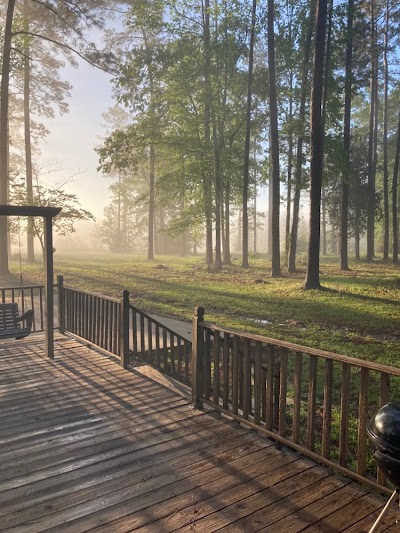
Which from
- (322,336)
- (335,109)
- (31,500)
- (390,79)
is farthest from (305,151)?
(31,500)

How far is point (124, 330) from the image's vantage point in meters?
5.70

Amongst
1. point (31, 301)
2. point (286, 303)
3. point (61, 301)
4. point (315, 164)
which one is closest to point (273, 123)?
point (315, 164)

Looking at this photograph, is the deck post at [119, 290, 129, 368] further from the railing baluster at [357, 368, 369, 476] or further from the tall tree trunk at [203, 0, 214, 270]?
the tall tree trunk at [203, 0, 214, 270]

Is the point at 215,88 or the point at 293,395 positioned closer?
the point at 293,395

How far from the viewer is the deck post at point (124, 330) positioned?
562 cm

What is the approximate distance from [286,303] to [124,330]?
6716 millimetres

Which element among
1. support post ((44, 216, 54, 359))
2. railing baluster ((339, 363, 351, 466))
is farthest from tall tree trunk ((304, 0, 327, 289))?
railing baluster ((339, 363, 351, 466))

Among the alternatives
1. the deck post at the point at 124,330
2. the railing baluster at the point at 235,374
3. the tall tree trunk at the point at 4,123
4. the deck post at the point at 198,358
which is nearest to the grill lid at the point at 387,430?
the railing baluster at the point at 235,374

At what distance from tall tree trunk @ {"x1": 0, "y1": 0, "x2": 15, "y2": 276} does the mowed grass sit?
1655mm

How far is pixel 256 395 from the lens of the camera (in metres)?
3.67

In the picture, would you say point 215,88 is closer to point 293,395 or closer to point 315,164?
point 315,164

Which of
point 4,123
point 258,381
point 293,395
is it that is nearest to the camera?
point 258,381

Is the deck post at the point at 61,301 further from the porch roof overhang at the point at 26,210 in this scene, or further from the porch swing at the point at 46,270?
the porch roof overhang at the point at 26,210

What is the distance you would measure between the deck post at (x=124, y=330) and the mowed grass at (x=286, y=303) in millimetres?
3242
